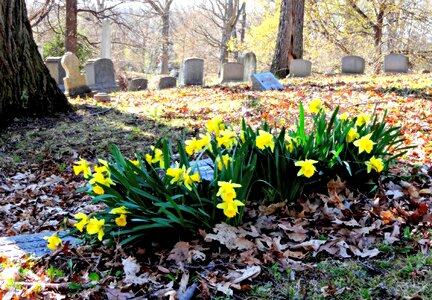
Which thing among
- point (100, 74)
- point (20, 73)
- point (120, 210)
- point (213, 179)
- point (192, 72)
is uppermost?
point (192, 72)

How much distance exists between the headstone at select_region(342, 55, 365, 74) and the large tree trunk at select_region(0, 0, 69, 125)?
10683mm

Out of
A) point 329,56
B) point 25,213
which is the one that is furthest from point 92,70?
point 329,56

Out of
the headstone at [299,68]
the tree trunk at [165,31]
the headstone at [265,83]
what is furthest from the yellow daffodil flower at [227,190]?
the tree trunk at [165,31]

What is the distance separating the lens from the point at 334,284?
2.29 meters

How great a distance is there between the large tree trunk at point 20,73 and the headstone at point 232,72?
831 centimetres

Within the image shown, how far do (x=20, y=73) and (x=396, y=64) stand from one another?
1223 cm

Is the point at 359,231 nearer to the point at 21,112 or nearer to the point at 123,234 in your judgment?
the point at 123,234

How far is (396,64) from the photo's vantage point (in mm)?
15227

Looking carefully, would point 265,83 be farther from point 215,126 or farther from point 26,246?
point 26,246

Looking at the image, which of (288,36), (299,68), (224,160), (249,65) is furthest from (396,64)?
(224,160)

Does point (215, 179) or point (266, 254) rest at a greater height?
point (215, 179)

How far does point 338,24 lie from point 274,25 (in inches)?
173

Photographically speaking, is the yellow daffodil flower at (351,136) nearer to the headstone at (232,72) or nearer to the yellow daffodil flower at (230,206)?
the yellow daffodil flower at (230,206)

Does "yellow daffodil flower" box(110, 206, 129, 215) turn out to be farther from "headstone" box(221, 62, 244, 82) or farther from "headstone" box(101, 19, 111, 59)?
"headstone" box(101, 19, 111, 59)
